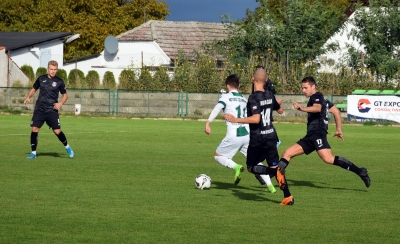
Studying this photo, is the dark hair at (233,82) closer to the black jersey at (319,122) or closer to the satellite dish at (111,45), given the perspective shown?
the black jersey at (319,122)

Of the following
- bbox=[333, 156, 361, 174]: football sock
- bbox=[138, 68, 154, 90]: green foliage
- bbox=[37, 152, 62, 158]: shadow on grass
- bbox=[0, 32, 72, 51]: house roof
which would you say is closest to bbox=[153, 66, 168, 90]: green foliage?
bbox=[138, 68, 154, 90]: green foliage

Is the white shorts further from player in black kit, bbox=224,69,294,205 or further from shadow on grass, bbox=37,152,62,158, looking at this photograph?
shadow on grass, bbox=37,152,62,158

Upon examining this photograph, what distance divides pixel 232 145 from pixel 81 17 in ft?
222

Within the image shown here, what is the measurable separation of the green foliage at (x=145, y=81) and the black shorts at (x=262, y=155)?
3388cm

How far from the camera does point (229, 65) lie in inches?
1869

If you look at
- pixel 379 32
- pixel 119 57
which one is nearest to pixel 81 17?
pixel 119 57

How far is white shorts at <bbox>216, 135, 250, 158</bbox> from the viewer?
13.7m

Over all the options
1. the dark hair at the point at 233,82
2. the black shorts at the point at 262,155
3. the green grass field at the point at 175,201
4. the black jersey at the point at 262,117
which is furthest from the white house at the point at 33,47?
the black jersey at the point at 262,117

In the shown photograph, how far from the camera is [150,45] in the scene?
231 ft

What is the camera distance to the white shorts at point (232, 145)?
13.7 meters

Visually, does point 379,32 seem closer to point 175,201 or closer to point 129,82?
point 129,82

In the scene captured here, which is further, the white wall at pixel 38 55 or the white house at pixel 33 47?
the white wall at pixel 38 55

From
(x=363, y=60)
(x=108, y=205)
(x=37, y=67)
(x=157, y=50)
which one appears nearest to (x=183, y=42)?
(x=157, y=50)

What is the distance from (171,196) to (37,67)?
54.9m
